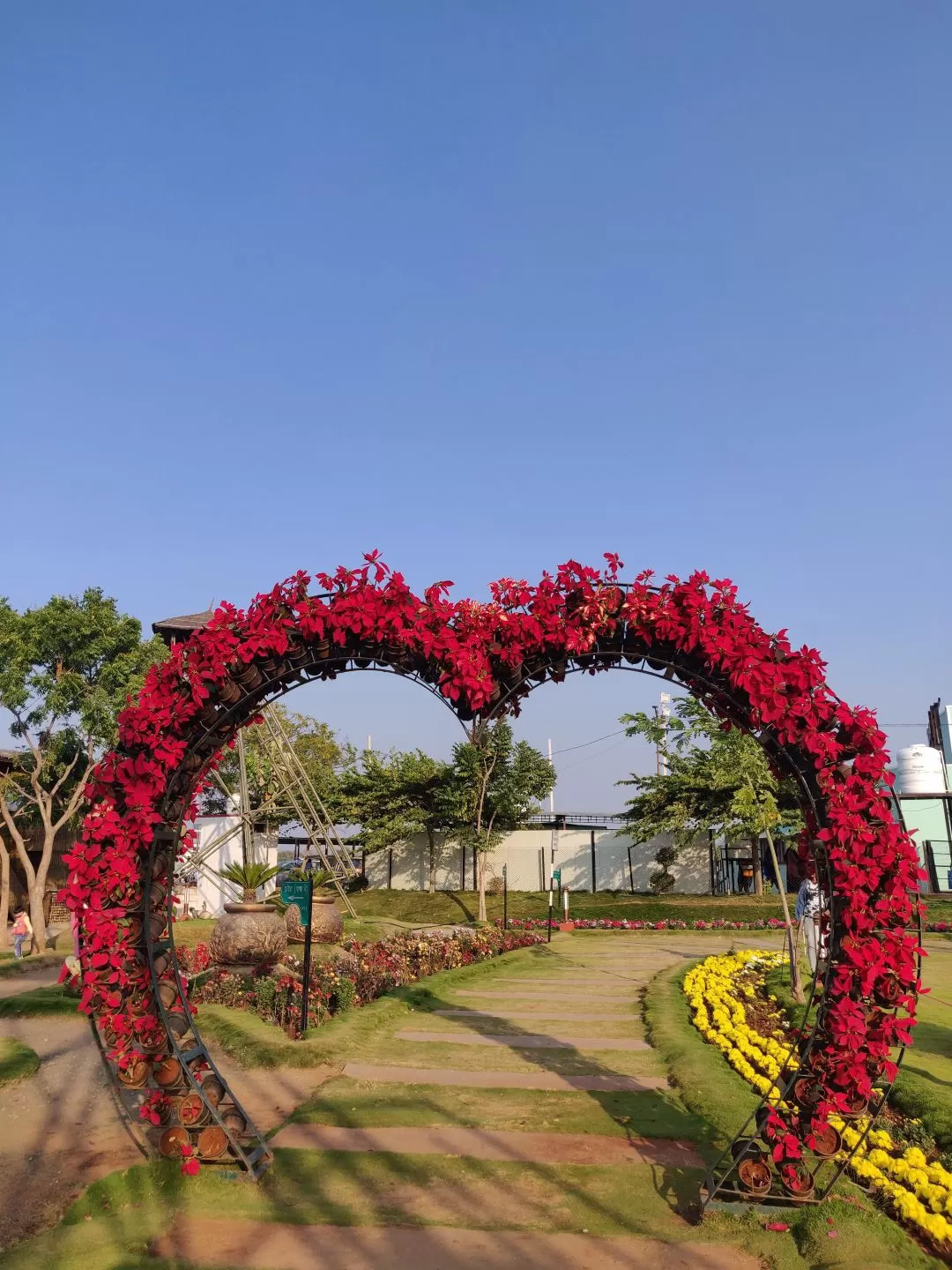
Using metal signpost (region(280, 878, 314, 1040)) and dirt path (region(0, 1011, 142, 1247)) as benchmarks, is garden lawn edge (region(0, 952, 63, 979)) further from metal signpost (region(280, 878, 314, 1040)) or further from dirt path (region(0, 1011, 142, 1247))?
metal signpost (region(280, 878, 314, 1040))

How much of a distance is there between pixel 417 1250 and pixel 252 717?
11.1 feet

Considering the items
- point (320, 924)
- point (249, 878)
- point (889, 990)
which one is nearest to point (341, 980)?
point (320, 924)

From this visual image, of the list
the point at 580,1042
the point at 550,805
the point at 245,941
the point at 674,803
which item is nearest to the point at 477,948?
the point at 245,941

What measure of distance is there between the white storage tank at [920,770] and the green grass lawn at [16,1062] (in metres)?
34.5

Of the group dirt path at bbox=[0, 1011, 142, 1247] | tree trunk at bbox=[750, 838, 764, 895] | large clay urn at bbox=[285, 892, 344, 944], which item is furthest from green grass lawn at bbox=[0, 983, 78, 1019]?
tree trunk at bbox=[750, 838, 764, 895]

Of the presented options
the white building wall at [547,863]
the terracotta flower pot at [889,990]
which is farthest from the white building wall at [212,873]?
the terracotta flower pot at [889,990]

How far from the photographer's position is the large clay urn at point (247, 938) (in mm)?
12906

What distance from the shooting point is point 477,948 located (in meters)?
17.0

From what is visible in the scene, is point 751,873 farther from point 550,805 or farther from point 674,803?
point 550,805

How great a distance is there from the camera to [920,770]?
118ft

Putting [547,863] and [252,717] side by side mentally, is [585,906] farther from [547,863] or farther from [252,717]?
[252,717]

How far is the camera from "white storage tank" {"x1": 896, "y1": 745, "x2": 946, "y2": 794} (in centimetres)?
3559

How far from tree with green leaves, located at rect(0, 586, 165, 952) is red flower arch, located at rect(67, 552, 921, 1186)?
16912 millimetres

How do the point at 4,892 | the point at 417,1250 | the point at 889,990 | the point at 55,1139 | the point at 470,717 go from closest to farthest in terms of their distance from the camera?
1. the point at 417,1250
2. the point at 889,990
3. the point at 470,717
4. the point at 55,1139
5. the point at 4,892
